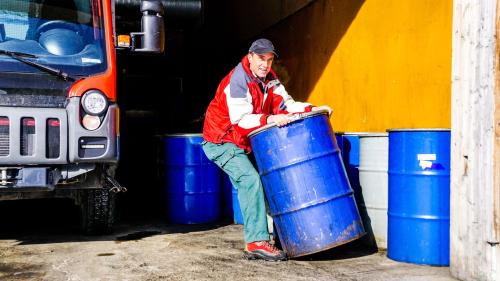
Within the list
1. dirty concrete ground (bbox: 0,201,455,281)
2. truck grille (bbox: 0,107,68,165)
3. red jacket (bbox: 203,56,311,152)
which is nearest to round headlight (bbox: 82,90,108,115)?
truck grille (bbox: 0,107,68,165)

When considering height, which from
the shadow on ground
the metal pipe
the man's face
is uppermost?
the metal pipe

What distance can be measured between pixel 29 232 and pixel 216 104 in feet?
8.24

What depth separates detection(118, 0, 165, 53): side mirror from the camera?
4.51m

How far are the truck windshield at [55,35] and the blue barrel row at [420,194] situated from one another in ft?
8.23

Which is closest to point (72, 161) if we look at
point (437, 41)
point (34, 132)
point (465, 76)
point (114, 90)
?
point (34, 132)

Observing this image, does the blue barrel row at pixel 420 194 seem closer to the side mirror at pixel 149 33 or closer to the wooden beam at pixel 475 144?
the wooden beam at pixel 475 144

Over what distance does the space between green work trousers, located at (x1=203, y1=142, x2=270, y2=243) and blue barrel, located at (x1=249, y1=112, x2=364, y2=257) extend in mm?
175

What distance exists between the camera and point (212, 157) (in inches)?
180

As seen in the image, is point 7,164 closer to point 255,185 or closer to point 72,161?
point 72,161

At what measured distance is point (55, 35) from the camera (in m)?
4.59

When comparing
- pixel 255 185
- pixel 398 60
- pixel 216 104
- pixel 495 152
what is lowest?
pixel 255 185

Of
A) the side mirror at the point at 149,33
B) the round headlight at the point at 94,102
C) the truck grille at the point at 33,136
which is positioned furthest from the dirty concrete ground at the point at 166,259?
the side mirror at the point at 149,33

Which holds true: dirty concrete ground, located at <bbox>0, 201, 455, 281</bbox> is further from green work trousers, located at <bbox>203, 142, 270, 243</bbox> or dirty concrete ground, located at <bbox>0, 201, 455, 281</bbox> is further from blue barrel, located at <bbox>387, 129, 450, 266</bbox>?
green work trousers, located at <bbox>203, 142, 270, 243</bbox>

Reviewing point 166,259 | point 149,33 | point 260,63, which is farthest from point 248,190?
point 149,33
